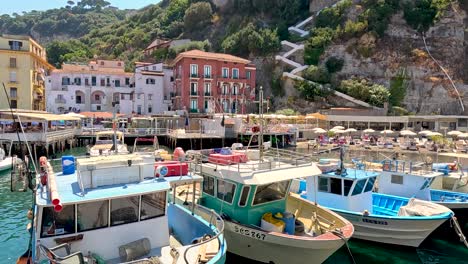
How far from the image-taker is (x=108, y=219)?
9.60m

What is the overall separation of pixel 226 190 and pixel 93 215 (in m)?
5.27

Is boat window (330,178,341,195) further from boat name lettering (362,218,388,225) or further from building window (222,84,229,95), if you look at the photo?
building window (222,84,229,95)

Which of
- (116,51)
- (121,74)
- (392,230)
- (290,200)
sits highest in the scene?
(116,51)

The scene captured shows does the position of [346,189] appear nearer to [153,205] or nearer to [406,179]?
[406,179]

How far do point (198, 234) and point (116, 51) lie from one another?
104 metres

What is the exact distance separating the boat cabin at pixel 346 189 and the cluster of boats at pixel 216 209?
0.04 metres

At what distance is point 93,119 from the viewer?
6172cm

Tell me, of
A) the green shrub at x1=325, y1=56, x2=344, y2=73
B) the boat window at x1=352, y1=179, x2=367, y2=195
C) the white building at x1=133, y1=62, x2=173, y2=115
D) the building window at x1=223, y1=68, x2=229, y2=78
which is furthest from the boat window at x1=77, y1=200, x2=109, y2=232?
the green shrub at x1=325, y1=56, x2=344, y2=73

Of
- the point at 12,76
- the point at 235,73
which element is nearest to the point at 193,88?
the point at 235,73

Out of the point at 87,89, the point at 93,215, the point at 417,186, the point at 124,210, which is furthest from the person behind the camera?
the point at 87,89

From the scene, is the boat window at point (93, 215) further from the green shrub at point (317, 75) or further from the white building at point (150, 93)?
Result: the green shrub at point (317, 75)

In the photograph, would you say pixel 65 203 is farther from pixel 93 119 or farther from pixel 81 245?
pixel 93 119

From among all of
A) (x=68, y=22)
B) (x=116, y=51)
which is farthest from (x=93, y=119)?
(x=68, y=22)

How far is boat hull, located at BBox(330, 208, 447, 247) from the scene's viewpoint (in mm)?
14922
